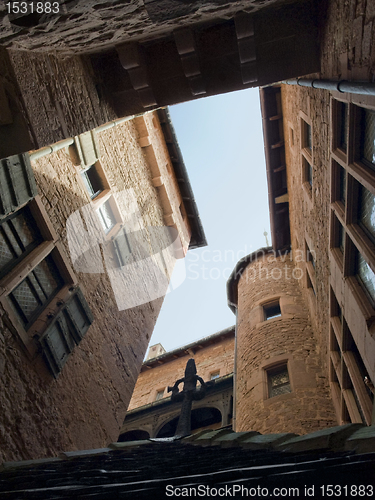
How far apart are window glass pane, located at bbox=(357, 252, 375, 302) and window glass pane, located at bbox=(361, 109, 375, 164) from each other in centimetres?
131

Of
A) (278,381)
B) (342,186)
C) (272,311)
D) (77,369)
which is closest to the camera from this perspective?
(342,186)

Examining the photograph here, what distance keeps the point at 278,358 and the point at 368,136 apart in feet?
21.1

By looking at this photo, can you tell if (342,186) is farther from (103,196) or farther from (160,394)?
(160,394)

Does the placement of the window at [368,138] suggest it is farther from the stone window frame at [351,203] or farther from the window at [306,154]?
the window at [306,154]

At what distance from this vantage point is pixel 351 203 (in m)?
4.35

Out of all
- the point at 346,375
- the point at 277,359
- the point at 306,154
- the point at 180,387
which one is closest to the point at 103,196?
the point at 306,154

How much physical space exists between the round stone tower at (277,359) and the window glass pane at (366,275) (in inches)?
140

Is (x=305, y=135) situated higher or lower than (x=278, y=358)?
higher

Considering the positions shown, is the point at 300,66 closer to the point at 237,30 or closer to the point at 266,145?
the point at 237,30

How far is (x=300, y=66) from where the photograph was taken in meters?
4.47

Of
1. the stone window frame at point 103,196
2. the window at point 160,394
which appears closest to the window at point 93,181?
the stone window frame at point 103,196

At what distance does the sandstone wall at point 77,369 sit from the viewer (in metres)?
3.87

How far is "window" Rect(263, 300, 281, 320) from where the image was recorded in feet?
36.4

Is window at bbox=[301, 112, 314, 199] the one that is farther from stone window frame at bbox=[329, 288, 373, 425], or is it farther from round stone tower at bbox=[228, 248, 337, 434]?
round stone tower at bbox=[228, 248, 337, 434]
